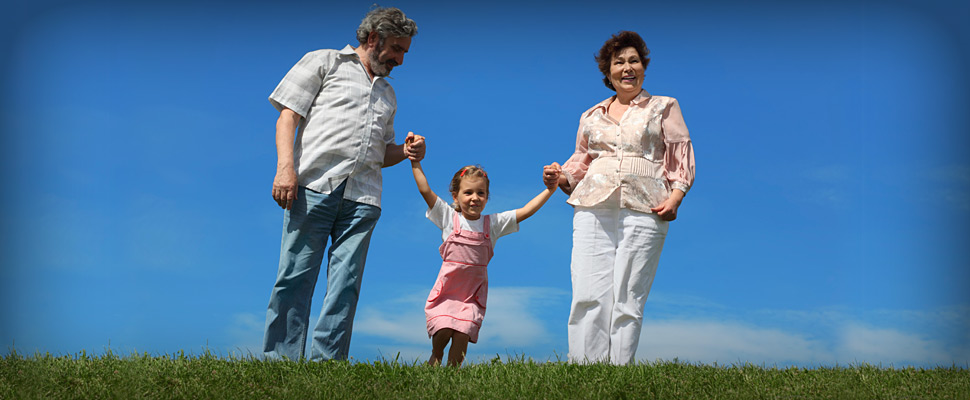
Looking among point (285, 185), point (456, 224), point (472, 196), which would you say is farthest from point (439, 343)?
point (285, 185)

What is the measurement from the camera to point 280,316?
610 cm

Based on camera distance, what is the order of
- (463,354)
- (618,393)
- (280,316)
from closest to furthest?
1. (618,393)
2. (280,316)
3. (463,354)

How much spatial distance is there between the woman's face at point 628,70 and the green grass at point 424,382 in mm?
2199

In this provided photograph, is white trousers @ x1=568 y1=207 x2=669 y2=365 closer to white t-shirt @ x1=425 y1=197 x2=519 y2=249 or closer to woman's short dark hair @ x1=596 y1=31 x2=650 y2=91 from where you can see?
white t-shirt @ x1=425 y1=197 x2=519 y2=249

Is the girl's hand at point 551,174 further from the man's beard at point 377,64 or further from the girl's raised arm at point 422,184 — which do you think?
the man's beard at point 377,64

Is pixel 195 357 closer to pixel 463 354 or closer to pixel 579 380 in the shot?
pixel 463 354

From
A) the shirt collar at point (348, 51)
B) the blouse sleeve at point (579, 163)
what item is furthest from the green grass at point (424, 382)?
the shirt collar at point (348, 51)

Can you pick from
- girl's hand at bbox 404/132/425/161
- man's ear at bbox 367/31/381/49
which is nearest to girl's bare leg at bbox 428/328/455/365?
girl's hand at bbox 404/132/425/161

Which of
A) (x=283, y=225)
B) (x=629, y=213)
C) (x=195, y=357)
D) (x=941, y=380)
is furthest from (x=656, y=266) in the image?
(x=195, y=357)

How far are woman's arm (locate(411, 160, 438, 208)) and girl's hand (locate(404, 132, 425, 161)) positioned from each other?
0.28ft

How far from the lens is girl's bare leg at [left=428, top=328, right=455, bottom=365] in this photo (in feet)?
21.4

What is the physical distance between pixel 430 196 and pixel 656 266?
6.37 ft

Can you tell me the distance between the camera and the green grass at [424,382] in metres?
5.07

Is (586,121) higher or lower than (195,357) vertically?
higher
